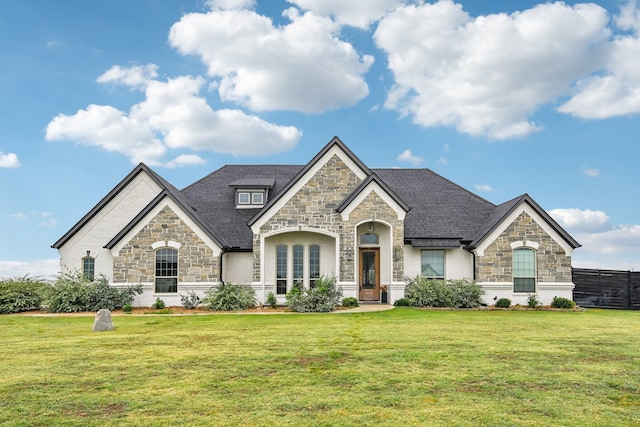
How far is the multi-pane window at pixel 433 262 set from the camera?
27.1 m

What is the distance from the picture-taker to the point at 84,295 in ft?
78.4

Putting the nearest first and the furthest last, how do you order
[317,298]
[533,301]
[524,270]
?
[317,298] → [533,301] → [524,270]

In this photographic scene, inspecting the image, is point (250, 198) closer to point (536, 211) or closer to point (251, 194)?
point (251, 194)

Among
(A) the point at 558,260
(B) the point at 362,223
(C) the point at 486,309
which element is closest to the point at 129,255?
(B) the point at 362,223

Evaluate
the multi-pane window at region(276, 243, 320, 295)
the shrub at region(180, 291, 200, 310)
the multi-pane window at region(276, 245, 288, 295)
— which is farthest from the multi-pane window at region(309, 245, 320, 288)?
the shrub at region(180, 291, 200, 310)

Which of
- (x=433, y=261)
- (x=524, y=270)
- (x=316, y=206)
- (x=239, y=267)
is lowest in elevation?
(x=524, y=270)

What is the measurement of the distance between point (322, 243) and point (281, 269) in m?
2.47

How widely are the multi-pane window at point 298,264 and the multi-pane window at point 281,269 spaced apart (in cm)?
46

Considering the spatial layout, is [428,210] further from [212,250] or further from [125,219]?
[125,219]

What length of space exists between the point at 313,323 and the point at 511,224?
12988mm

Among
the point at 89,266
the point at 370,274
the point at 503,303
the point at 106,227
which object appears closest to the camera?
the point at 503,303

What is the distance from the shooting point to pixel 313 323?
18062 mm

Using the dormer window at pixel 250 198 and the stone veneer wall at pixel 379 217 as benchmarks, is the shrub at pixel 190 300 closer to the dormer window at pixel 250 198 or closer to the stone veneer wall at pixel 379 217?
the dormer window at pixel 250 198

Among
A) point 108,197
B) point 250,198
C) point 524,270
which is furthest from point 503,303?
point 108,197
